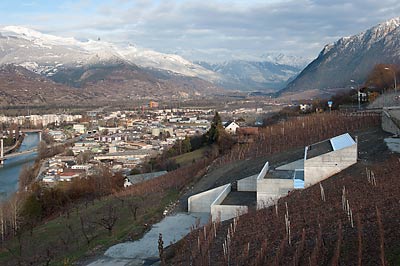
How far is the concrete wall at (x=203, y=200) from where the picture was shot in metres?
14.9

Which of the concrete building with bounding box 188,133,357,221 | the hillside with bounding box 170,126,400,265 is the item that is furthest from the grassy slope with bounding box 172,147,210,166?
the hillside with bounding box 170,126,400,265

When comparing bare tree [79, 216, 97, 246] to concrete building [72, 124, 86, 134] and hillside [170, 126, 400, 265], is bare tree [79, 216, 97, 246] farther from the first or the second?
concrete building [72, 124, 86, 134]

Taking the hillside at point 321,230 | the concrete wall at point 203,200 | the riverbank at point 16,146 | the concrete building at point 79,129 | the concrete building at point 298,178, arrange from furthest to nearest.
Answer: the concrete building at point 79,129, the riverbank at point 16,146, the concrete wall at point 203,200, the concrete building at point 298,178, the hillside at point 321,230

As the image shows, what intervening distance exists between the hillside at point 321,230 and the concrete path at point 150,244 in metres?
1.00

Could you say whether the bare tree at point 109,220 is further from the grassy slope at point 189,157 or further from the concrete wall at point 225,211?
the grassy slope at point 189,157

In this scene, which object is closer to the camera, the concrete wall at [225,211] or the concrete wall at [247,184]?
the concrete wall at [225,211]

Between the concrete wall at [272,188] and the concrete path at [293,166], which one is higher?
the concrete path at [293,166]

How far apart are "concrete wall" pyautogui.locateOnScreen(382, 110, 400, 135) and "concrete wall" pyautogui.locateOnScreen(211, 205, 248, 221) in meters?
6.69

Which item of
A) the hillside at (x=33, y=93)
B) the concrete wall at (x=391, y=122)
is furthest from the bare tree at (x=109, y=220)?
the hillside at (x=33, y=93)

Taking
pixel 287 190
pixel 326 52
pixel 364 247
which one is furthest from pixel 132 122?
pixel 364 247

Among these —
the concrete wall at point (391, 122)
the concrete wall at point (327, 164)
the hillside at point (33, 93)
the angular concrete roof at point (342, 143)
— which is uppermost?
the hillside at point (33, 93)

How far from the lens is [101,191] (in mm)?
22797

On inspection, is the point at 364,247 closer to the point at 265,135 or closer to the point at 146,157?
the point at 265,135

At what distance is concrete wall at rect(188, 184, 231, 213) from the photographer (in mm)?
14898
